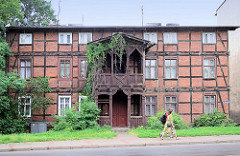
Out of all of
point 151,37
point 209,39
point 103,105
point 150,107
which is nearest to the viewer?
point 103,105

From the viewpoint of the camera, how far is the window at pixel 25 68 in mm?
22312

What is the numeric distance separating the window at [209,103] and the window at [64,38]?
12763 millimetres

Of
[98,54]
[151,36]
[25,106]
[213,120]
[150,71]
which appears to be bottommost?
[213,120]

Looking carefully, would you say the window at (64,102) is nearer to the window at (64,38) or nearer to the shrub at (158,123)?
the window at (64,38)

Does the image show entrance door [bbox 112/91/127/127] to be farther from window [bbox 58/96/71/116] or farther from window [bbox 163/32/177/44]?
window [bbox 163/32/177/44]

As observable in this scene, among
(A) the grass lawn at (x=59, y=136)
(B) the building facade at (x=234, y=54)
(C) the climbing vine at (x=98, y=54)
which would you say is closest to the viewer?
(A) the grass lawn at (x=59, y=136)

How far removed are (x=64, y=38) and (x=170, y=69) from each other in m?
9.51

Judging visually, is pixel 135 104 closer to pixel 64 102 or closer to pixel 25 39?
pixel 64 102

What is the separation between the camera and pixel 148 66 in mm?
22672

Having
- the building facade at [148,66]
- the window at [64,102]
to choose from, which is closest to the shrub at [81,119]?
the building facade at [148,66]

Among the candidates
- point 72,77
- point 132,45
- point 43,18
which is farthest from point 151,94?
point 43,18

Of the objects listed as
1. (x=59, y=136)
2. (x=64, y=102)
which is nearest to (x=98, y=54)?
(x=64, y=102)

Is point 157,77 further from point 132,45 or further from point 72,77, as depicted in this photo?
point 72,77

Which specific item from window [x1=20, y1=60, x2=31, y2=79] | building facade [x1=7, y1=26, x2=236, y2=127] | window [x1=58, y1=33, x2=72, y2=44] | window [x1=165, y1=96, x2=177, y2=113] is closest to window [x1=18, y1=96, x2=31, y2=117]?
building facade [x1=7, y1=26, x2=236, y2=127]
